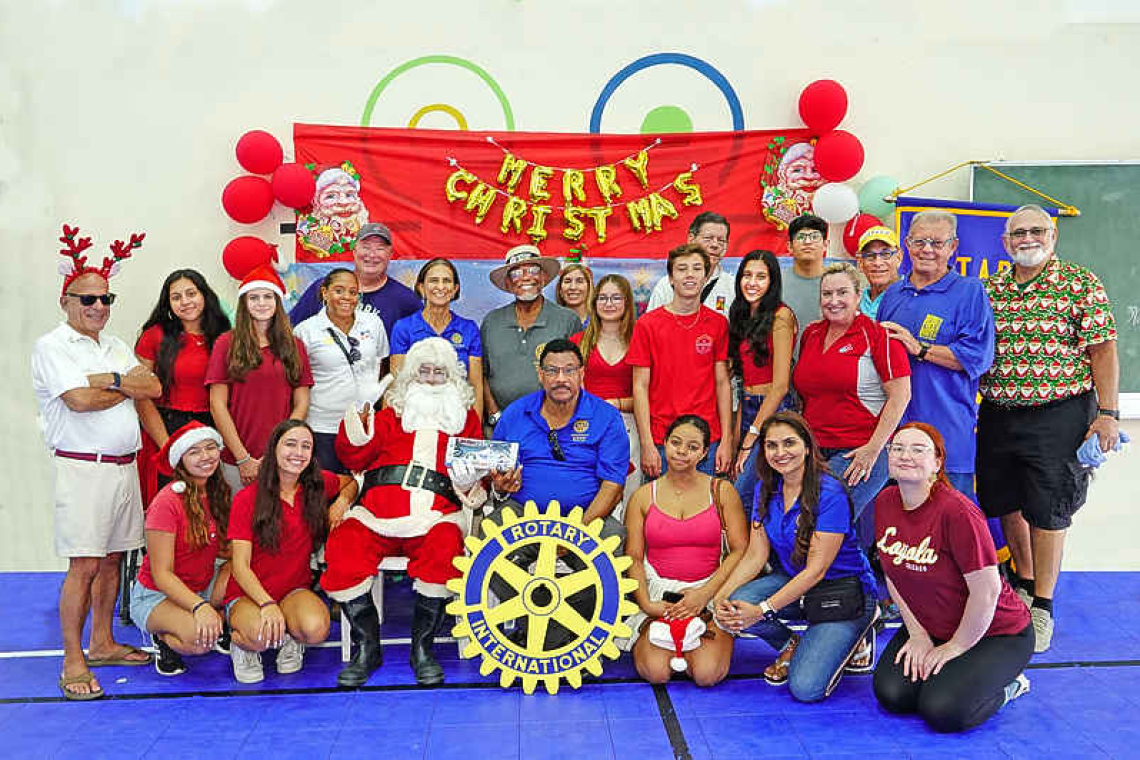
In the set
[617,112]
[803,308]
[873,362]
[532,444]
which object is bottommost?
[532,444]

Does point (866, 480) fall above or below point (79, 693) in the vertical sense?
above

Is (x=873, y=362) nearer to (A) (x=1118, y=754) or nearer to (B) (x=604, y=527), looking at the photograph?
(B) (x=604, y=527)

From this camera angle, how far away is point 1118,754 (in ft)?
9.54

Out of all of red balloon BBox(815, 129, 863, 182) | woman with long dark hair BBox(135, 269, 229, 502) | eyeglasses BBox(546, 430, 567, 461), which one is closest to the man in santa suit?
eyeglasses BBox(546, 430, 567, 461)

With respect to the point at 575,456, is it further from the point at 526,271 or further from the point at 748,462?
the point at 526,271

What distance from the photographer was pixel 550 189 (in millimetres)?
5211

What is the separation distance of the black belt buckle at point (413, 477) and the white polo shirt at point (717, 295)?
136cm

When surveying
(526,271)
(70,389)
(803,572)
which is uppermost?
(526,271)

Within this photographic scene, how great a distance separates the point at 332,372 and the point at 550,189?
1920 mm

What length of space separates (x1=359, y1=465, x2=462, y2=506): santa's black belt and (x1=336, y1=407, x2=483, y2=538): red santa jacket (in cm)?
2

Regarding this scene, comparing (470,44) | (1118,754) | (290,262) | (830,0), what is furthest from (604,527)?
(830,0)

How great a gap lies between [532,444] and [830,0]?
355cm

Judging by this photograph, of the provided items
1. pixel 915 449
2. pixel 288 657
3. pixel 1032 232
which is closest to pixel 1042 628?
pixel 915 449

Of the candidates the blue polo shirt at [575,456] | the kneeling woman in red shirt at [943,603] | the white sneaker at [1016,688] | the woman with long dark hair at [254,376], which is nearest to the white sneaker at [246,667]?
the woman with long dark hair at [254,376]
